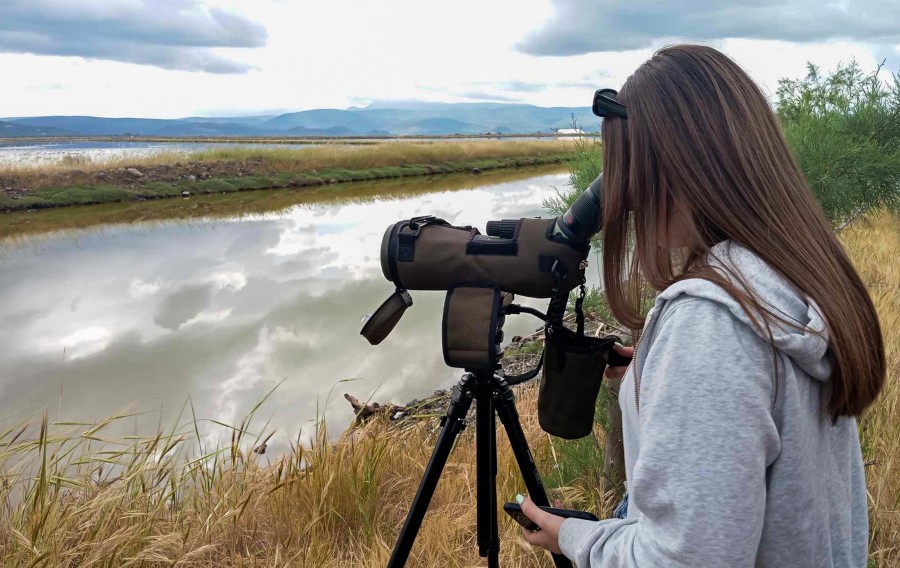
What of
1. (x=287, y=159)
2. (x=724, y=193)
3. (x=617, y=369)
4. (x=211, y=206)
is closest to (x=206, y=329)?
(x=617, y=369)

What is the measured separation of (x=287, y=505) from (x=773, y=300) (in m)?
1.95

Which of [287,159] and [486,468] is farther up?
[287,159]

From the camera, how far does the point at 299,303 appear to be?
5.97 metres

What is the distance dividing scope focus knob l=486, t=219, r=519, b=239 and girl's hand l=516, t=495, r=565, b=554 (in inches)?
19.1

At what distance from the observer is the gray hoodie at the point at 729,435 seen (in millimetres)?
649

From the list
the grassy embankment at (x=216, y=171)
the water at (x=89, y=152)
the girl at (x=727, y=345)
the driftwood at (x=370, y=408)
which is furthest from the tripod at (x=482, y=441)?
the water at (x=89, y=152)

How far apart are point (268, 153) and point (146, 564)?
18.8 meters

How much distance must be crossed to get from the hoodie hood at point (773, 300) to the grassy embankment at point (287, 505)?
1.40 metres

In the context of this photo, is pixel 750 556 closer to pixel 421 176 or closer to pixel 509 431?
pixel 509 431

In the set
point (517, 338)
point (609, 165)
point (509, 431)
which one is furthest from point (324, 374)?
point (609, 165)

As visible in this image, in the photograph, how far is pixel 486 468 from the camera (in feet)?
4.53

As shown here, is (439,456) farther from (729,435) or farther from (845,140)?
(845,140)

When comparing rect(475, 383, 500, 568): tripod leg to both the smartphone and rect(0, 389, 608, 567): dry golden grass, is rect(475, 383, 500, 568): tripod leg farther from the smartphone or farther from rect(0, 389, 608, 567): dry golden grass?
rect(0, 389, 608, 567): dry golden grass

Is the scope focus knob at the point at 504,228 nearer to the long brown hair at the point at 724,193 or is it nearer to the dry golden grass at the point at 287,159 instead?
the long brown hair at the point at 724,193
